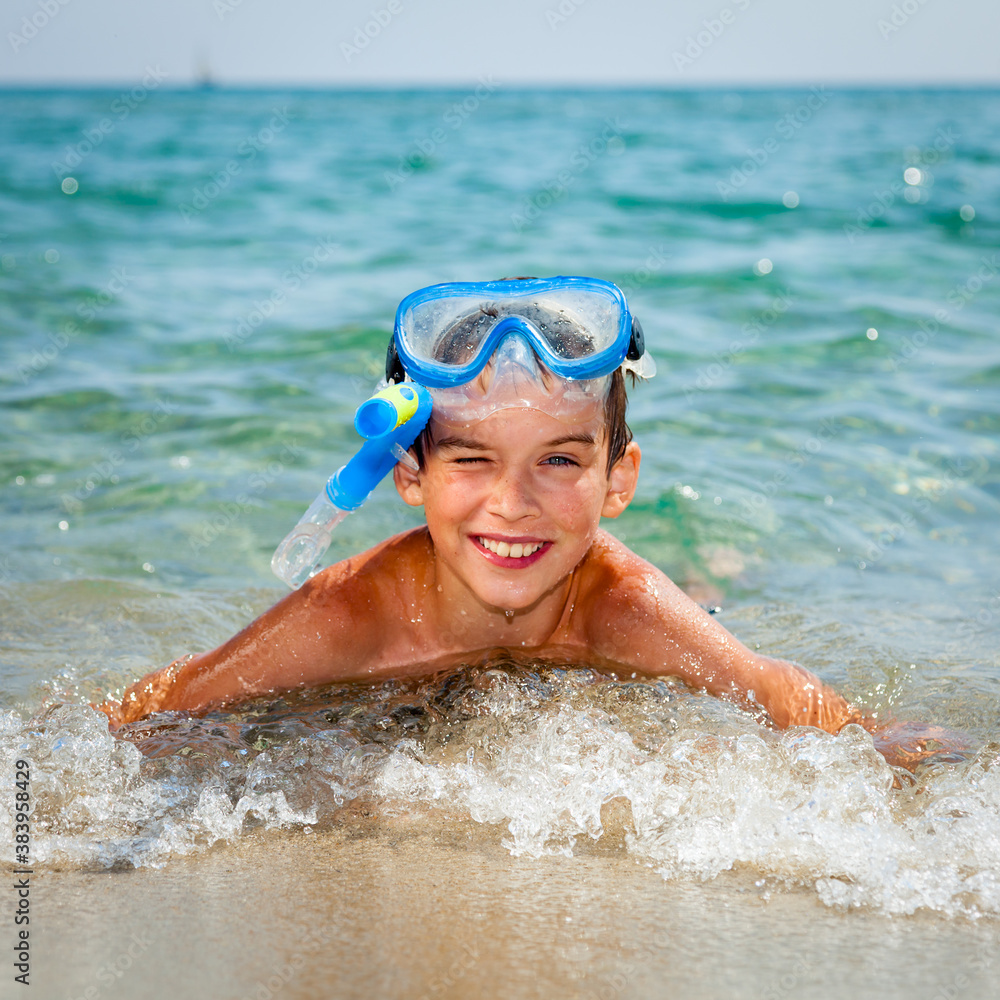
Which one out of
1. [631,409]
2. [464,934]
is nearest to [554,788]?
[464,934]

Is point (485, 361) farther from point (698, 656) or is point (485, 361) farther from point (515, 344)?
point (698, 656)

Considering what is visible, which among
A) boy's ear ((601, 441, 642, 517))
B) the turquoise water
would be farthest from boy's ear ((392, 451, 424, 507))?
the turquoise water

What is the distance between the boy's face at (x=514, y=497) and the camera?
2793 mm

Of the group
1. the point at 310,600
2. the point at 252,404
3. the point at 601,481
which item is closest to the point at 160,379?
the point at 252,404

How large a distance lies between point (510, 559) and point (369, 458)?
1.52 feet

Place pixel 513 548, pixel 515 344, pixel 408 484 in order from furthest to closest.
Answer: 1. pixel 408 484
2. pixel 513 548
3. pixel 515 344

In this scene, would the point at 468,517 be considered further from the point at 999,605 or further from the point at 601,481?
the point at 999,605

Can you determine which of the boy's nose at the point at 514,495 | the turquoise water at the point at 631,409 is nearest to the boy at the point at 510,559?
the boy's nose at the point at 514,495

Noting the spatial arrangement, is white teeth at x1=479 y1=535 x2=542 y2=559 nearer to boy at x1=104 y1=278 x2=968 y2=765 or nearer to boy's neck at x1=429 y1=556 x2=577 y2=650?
boy at x1=104 y1=278 x2=968 y2=765

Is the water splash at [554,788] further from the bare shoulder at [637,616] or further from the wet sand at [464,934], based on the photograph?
the bare shoulder at [637,616]

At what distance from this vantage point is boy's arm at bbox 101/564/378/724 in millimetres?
3064

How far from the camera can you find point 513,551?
2.89m

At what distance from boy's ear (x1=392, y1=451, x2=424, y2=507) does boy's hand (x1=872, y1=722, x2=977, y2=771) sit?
139 cm

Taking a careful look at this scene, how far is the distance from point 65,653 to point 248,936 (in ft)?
6.83
